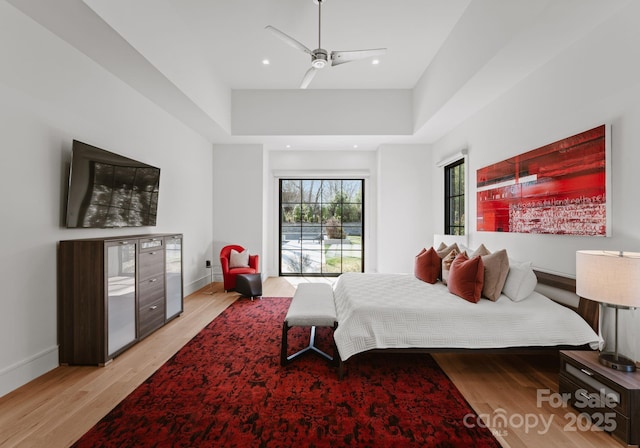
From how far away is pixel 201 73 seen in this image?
3.99 meters

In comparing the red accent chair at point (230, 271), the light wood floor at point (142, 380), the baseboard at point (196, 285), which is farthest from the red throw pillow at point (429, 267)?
the baseboard at point (196, 285)

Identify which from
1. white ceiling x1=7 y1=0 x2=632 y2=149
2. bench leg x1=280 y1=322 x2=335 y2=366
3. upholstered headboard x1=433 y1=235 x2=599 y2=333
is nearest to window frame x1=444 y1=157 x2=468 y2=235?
white ceiling x1=7 y1=0 x2=632 y2=149

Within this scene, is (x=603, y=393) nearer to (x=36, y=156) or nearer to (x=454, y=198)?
(x=454, y=198)

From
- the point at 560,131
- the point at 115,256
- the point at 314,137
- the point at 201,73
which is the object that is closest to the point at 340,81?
the point at 314,137

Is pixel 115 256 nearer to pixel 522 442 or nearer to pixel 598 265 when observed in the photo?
pixel 522 442

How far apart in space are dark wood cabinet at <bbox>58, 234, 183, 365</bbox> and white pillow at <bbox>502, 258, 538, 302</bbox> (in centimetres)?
346

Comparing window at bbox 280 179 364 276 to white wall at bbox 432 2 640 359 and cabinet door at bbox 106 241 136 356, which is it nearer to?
white wall at bbox 432 2 640 359

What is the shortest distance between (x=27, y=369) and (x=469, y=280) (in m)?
3.59

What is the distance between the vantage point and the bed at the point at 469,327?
232 centimetres

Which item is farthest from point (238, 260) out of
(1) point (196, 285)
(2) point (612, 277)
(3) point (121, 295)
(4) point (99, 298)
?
(2) point (612, 277)

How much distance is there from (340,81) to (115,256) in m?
3.98

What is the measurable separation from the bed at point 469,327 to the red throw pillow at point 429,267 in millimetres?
931

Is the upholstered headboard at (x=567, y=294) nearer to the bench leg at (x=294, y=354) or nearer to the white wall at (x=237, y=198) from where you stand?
the bench leg at (x=294, y=354)

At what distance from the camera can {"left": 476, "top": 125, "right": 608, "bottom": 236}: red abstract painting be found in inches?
90.5
